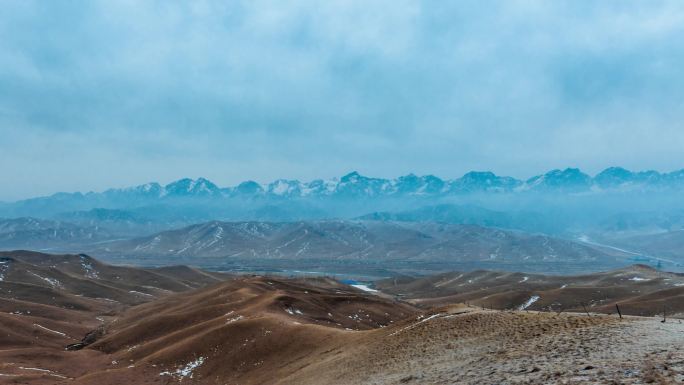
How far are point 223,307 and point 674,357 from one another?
79384mm

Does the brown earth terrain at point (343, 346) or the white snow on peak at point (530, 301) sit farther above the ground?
the brown earth terrain at point (343, 346)

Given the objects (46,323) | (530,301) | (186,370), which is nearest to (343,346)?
(186,370)

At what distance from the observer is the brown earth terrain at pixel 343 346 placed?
85.3ft

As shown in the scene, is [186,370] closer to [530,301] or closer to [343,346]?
[343,346]

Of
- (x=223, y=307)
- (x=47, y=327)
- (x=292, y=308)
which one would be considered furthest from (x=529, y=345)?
(x=47, y=327)

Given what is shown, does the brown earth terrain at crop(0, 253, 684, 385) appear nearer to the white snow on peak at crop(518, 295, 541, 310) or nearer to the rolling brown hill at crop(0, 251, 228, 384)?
the rolling brown hill at crop(0, 251, 228, 384)

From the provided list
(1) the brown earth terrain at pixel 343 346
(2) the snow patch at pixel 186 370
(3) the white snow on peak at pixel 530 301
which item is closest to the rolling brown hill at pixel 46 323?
(1) the brown earth terrain at pixel 343 346

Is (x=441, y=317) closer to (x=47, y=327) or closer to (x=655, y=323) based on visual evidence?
(x=655, y=323)

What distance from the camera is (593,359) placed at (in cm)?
2523

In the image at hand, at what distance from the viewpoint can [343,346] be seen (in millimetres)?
48688

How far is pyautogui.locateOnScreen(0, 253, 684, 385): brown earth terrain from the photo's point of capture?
26.0 meters

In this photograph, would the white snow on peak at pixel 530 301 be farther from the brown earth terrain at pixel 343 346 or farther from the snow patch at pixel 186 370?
the snow patch at pixel 186 370

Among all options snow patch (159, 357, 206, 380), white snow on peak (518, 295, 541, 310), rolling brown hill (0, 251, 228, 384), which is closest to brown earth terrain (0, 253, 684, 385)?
snow patch (159, 357, 206, 380)

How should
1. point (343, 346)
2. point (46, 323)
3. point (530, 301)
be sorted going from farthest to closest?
point (530, 301) < point (46, 323) < point (343, 346)
